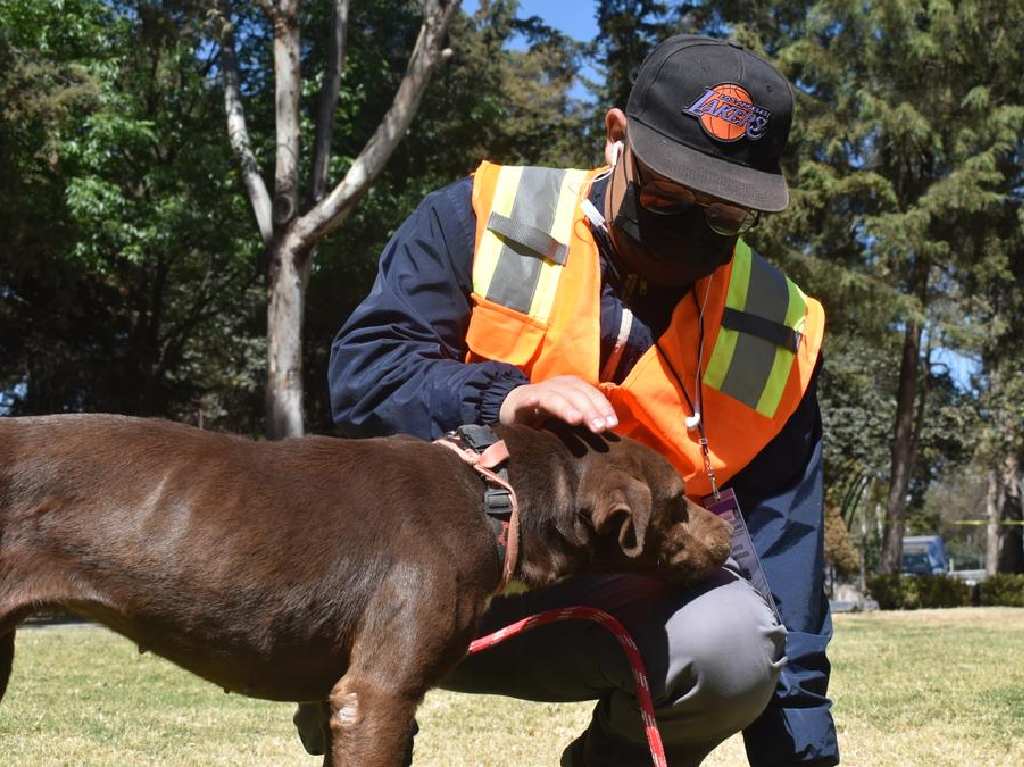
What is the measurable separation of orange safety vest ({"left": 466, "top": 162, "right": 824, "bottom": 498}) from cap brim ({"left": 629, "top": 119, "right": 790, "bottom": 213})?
1.40ft

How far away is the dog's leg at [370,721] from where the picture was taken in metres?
2.92

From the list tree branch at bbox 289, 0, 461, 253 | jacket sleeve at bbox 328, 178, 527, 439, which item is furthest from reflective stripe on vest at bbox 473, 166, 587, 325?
tree branch at bbox 289, 0, 461, 253

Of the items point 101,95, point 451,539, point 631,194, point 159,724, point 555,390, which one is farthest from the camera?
point 101,95

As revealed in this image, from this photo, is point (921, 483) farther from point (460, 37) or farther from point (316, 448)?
point (316, 448)

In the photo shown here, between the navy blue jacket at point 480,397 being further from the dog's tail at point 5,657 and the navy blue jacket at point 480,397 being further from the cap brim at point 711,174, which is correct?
the dog's tail at point 5,657

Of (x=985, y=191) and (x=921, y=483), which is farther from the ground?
(x=985, y=191)

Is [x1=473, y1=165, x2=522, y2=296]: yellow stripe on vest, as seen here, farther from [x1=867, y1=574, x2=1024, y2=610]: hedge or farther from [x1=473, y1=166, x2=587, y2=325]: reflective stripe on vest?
[x1=867, y1=574, x2=1024, y2=610]: hedge

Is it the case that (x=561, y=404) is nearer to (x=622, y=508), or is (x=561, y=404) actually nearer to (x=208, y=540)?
(x=622, y=508)

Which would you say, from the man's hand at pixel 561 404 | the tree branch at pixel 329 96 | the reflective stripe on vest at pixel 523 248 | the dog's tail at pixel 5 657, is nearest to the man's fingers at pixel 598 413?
the man's hand at pixel 561 404

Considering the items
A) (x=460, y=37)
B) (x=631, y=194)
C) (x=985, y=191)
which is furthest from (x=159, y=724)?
(x=460, y=37)

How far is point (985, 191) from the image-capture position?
23672mm

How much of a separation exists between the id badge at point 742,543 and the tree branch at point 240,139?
43.5 ft

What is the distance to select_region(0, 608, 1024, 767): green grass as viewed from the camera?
17.4 feet

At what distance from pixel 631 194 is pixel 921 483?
40.8 m
